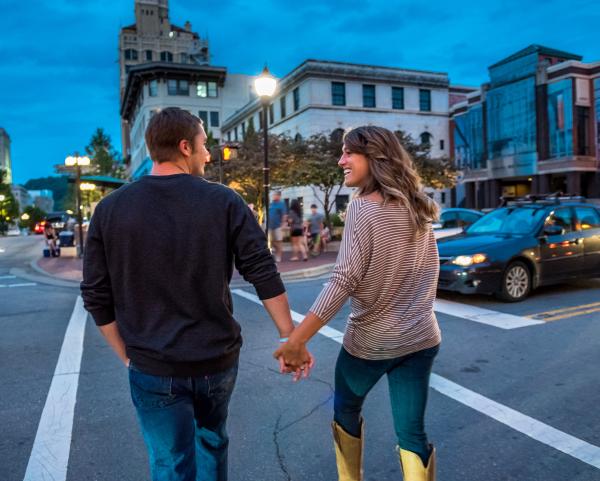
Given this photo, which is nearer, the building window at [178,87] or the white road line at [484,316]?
the white road line at [484,316]

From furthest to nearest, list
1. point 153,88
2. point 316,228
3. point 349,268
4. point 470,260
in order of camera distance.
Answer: point 153,88 → point 316,228 → point 470,260 → point 349,268

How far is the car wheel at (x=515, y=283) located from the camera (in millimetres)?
8156

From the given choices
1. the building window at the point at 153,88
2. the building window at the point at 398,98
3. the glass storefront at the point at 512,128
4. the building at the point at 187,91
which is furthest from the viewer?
the building window at the point at 153,88

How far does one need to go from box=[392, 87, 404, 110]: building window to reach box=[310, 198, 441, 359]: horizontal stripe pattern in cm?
4029

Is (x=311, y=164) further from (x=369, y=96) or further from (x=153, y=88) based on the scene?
(x=153, y=88)

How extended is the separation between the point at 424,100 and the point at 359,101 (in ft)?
20.6

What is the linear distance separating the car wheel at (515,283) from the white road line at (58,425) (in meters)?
6.24

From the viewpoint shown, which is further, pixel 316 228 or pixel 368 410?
pixel 316 228

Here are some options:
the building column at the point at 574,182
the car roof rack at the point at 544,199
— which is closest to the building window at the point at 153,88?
the building column at the point at 574,182

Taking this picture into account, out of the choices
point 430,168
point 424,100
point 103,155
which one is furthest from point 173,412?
point 103,155

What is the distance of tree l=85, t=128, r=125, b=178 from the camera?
60812mm

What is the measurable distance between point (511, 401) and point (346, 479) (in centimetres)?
222

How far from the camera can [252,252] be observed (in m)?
2.11

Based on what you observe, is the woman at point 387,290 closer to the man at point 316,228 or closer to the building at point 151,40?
the man at point 316,228
